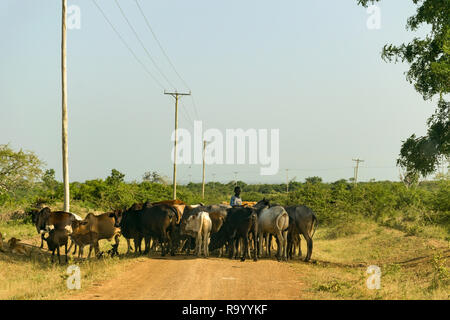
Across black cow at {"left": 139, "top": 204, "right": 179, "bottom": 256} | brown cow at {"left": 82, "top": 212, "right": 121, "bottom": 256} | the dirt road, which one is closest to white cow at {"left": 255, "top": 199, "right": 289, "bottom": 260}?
the dirt road

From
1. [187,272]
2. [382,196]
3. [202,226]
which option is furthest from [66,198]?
[382,196]

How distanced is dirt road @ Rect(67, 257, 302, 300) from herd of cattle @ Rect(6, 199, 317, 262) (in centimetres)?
159

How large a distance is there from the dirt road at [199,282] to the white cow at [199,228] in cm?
119

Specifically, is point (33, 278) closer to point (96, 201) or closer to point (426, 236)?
point (426, 236)

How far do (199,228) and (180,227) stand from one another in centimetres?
76

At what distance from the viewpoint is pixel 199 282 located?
37.0 feet

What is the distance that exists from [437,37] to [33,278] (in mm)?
15068

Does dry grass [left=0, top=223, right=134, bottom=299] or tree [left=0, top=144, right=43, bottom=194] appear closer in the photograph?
dry grass [left=0, top=223, right=134, bottom=299]

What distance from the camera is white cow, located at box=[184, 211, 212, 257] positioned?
1638 centimetres

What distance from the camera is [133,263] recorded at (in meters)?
14.6

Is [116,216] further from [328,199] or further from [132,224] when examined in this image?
[328,199]

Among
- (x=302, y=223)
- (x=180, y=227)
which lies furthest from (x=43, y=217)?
(x=302, y=223)

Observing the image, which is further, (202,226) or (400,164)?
(400,164)

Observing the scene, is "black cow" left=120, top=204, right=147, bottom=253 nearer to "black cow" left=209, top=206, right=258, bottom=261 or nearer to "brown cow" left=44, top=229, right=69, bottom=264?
"brown cow" left=44, top=229, right=69, bottom=264
